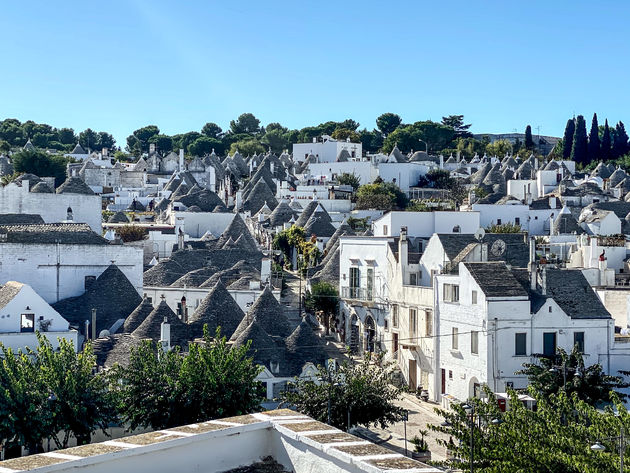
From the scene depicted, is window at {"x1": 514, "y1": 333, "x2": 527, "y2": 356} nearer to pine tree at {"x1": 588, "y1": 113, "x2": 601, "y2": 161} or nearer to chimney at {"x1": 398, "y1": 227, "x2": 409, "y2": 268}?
chimney at {"x1": 398, "y1": 227, "x2": 409, "y2": 268}

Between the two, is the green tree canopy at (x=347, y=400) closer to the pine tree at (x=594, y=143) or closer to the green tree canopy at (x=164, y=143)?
the pine tree at (x=594, y=143)

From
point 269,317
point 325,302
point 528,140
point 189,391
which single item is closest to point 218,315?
point 269,317

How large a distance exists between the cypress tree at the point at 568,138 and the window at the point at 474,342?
90.3m

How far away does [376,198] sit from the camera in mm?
80500

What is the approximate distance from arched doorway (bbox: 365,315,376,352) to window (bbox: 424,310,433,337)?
6235mm

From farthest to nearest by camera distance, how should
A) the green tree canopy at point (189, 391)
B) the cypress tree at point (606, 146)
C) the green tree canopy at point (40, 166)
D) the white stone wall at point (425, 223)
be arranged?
the cypress tree at point (606, 146) → the green tree canopy at point (40, 166) → the white stone wall at point (425, 223) → the green tree canopy at point (189, 391)

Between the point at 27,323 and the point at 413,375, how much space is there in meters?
15.4

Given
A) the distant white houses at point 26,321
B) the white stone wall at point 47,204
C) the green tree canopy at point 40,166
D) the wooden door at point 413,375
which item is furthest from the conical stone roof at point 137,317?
the green tree canopy at point 40,166

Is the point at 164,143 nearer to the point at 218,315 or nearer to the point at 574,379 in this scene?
the point at 218,315

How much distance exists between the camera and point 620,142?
125312 mm

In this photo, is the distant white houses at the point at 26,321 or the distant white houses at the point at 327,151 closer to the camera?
the distant white houses at the point at 26,321

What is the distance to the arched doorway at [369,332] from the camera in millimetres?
46969

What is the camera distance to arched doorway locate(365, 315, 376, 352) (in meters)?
47.0

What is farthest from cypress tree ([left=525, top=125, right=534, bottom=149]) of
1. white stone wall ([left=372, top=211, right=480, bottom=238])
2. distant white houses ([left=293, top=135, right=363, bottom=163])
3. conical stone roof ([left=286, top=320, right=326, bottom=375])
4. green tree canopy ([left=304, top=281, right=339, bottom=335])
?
conical stone roof ([left=286, top=320, right=326, bottom=375])
